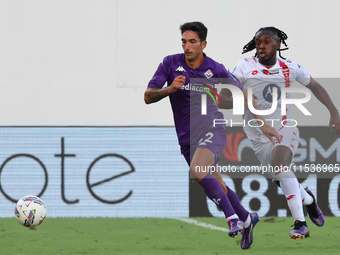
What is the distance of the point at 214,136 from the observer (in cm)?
799

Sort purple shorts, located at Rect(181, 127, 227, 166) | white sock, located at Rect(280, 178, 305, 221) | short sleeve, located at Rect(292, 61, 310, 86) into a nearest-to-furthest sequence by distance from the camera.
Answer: purple shorts, located at Rect(181, 127, 227, 166) < white sock, located at Rect(280, 178, 305, 221) < short sleeve, located at Rect(292, 61, 310, 86)

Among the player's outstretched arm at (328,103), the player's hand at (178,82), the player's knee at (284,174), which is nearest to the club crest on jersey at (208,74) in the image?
the player's hand at (178,82)

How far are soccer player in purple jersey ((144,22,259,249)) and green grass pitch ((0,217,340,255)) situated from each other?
0.55m

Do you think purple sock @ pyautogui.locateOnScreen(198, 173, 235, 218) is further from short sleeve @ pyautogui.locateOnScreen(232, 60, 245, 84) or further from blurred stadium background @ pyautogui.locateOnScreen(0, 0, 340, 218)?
blurred stadium background @ pyautogui.locateOnScreen(0, 0, 340, 218)

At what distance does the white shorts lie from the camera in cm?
867

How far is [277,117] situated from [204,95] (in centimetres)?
111

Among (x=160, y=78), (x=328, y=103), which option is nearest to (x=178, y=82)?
(x=160, y=78)

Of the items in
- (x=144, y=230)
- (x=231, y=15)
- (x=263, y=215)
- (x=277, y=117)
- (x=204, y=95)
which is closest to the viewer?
(x=204, y=95)

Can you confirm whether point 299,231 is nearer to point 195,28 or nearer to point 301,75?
→ point 301,75

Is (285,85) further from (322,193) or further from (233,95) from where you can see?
(322,193)

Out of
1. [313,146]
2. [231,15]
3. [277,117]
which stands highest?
[231,15]

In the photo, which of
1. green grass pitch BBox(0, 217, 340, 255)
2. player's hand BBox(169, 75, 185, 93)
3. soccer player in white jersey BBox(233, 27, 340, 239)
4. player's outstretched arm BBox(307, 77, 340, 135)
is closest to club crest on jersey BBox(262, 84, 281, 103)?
soccer player in white jersey BBox(233, 27, 340, 239)

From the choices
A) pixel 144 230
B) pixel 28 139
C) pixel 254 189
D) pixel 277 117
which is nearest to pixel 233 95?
pixel 277 117

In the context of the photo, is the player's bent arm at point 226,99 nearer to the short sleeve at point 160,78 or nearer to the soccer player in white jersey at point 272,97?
the soccer player in white jersey at point 272,97
